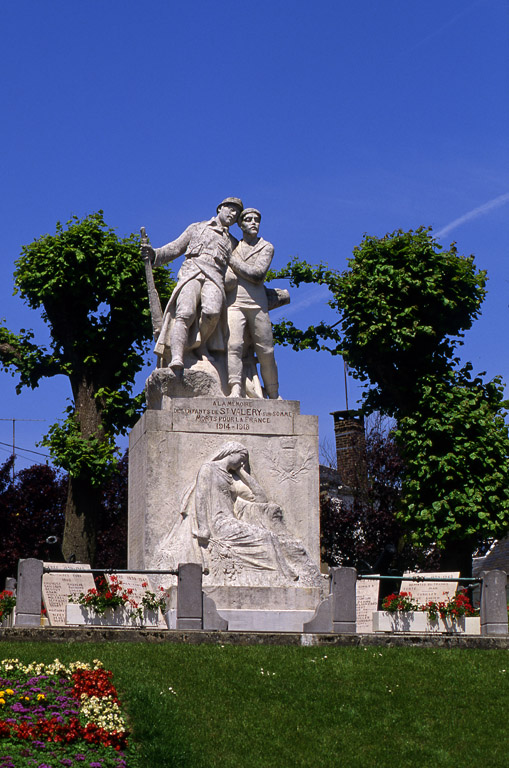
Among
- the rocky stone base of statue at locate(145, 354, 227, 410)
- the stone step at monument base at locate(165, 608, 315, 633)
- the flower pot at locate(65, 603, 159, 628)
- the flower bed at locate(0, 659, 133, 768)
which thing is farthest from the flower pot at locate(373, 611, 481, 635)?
the flower bed at locate(0, 659, 133, 768)

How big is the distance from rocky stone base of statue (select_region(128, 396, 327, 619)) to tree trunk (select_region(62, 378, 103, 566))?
7979mm

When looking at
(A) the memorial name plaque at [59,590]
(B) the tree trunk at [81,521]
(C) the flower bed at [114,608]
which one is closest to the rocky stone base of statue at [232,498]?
(C) the flower bed at [114,608]

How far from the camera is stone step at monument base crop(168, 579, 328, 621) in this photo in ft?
57.4

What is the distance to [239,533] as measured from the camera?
18172 millimetres

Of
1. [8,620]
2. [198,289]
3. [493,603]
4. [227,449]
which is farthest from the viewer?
[198,289]

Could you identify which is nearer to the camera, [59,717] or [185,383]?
[59,717]

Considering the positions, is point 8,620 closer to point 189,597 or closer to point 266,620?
point 266,620

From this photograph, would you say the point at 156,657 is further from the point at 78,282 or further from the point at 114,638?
the point at 78,282

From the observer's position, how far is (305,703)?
12.6m

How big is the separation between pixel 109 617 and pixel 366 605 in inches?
184

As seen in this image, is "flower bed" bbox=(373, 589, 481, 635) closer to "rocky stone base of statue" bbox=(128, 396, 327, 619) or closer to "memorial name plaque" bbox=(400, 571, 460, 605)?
"memorial name plaque" bbox=(400, 571, 460, 605)

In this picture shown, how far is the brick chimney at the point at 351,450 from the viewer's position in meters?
43.6

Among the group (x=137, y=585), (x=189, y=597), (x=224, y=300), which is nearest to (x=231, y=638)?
(x=189, y=597)

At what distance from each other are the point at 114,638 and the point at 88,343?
14.7 meters
